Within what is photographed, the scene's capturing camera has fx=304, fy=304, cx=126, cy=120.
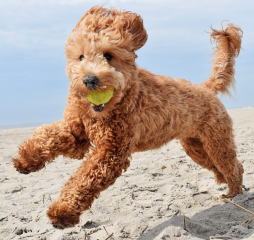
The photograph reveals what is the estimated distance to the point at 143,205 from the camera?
4547 millimetres

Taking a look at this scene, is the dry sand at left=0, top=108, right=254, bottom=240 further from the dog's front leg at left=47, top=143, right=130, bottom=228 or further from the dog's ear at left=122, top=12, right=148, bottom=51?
the dog's ear at left=122, top=12, right=148, bottom=51

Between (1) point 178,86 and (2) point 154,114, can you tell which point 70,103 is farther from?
(1) point 178,86

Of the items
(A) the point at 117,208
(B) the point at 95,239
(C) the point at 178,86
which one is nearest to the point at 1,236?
(B) the point at 95,239

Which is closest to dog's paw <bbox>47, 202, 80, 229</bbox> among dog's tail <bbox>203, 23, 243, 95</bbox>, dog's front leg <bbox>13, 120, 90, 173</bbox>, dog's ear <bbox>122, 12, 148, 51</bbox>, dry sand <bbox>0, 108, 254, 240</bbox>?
dog's front leg <bbox>13, 120, 90, 173</bbox>

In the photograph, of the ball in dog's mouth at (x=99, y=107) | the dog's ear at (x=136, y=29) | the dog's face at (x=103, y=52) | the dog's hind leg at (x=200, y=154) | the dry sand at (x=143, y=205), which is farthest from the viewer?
the dog's hind leg at (x=200, y=154)

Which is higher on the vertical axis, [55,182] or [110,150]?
[110,150]

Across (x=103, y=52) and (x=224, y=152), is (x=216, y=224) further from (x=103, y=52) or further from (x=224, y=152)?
(x=103, y=52)

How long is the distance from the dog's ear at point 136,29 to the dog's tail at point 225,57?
6.38 feet

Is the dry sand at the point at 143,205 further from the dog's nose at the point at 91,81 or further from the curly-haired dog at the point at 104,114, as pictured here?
the dog's nose at the point at 91,81

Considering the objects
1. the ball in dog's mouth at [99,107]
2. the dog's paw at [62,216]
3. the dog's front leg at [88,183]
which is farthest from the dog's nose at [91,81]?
the dog's paw at [62,216]

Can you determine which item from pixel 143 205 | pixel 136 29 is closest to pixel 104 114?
pixel 136 29

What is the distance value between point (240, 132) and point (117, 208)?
650 centimetres

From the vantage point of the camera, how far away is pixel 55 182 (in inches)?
226

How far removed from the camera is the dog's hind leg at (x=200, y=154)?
16.8ft
